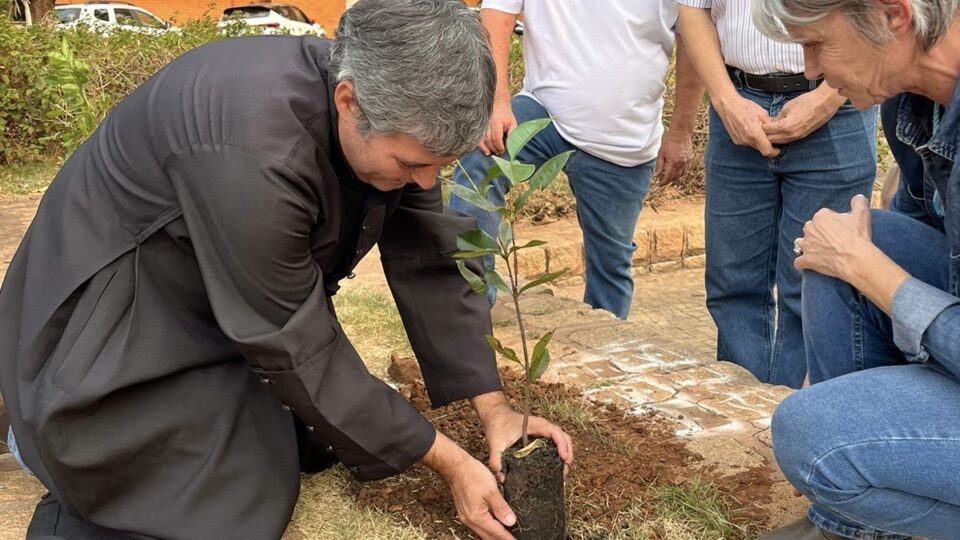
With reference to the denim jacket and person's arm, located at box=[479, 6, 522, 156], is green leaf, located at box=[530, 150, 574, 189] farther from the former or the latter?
person's arm, located at box=[479, 6, 522, 156]

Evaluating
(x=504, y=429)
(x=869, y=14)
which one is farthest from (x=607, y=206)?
(x=869, y=14)

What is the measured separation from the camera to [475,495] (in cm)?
240

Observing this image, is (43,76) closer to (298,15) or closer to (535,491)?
(535,491)

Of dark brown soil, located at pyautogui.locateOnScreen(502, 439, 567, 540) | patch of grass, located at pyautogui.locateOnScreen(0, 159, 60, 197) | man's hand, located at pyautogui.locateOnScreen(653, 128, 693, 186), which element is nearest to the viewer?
dark brown soil, located at pyautogui.locateOnScreen(502, 439, 567, 540)

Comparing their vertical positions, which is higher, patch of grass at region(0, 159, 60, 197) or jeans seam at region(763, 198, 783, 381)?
jeans seam at region(763, 198, 783, 381)

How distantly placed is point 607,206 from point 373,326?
3.50 ft

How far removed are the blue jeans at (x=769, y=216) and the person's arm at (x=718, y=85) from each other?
0.33 ft

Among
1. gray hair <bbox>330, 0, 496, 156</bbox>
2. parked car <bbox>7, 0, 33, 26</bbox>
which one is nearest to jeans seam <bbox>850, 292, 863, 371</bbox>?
gray hair <bbox>330, 0, 496, 156</bbox>

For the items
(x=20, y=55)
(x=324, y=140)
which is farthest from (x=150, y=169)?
(x=20, y=55)

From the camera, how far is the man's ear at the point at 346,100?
213cm

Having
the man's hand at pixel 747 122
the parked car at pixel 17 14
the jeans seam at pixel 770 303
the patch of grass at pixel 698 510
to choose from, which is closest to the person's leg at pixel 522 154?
the man's hand at pixel 747 122

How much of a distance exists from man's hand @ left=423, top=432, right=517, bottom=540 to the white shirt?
1.85 meters

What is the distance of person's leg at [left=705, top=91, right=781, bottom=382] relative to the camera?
3715 millimetres

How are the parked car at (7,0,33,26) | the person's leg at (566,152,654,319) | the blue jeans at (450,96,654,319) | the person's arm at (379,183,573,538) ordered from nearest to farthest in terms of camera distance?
the person's arm at (379,183,573,538) < the blue jeans at (450,96,654,319) < the person's leg at (566,152,654,319) < the parked car at (7,0,33,26)
